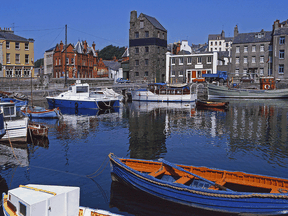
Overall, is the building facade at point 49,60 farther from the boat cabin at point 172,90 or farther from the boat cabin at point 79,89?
the boat cabin at point 79,89

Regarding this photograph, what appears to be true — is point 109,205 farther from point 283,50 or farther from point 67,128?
point 283,50

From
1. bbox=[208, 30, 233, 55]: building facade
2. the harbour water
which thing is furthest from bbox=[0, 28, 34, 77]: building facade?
bbox=[208, 30, 233, 55]: building facade

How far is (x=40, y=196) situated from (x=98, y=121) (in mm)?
24901

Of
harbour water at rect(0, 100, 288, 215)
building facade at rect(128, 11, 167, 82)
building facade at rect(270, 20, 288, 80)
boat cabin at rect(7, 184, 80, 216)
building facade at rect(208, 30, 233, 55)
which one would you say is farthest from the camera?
building facade at rect(208, 30, 233, 55)

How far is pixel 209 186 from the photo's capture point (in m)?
11.8

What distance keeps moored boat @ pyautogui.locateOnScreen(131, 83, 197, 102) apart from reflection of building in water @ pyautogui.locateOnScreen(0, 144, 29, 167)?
37.3m

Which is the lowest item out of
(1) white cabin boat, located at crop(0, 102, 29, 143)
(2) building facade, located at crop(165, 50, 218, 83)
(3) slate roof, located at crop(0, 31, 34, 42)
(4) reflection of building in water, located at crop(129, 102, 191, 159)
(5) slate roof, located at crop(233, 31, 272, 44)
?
(4) reflection of building in water, located at crop(129, 102, 191, 159)

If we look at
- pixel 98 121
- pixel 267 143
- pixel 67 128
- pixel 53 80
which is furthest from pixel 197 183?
pixel 53 80

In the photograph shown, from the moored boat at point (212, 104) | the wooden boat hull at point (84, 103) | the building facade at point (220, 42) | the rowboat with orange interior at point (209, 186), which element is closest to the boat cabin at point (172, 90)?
the moored boat at point (212, 104)

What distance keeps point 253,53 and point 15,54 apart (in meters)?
59.8

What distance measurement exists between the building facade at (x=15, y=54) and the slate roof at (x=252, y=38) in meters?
53.8

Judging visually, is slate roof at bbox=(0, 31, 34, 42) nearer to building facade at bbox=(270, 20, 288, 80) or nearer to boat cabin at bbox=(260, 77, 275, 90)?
boat cabin at bbox=(260, 77, 275, 90)

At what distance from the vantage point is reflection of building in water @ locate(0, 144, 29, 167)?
56.0ft

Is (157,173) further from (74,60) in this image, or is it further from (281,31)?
(74,60)
